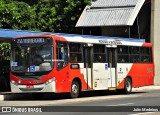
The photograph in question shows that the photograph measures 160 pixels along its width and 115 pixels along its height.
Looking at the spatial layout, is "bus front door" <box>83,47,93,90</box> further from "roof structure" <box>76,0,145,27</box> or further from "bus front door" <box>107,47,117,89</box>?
"roof structure" <box>76,0,145,27</box>

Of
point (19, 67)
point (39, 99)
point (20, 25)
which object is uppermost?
point (20, 25)

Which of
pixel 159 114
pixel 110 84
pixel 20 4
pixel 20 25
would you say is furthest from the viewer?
pixel 20 4

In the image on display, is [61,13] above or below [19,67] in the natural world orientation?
above

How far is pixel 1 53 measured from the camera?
105 feet

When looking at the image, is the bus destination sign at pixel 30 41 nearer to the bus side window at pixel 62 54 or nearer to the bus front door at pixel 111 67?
the bus side window at pixel 62 54

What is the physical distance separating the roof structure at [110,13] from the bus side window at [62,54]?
599 inches

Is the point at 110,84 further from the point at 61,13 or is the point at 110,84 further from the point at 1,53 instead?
the point at 61,13

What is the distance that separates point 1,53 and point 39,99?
25.4 feet

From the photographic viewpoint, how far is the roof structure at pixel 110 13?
39.1 m

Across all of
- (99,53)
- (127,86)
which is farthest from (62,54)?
(127,86)

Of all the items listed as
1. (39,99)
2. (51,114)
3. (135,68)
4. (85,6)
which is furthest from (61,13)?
(51,114)

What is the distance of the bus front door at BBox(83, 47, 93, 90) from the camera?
25.5 m

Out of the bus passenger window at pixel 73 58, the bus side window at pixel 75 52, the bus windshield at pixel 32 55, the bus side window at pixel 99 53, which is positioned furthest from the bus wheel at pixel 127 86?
the bus windshield at pixel 32 55

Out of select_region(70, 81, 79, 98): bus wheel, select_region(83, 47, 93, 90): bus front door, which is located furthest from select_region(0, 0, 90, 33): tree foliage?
select_region(70, 81, 79, 98): bus wheel
